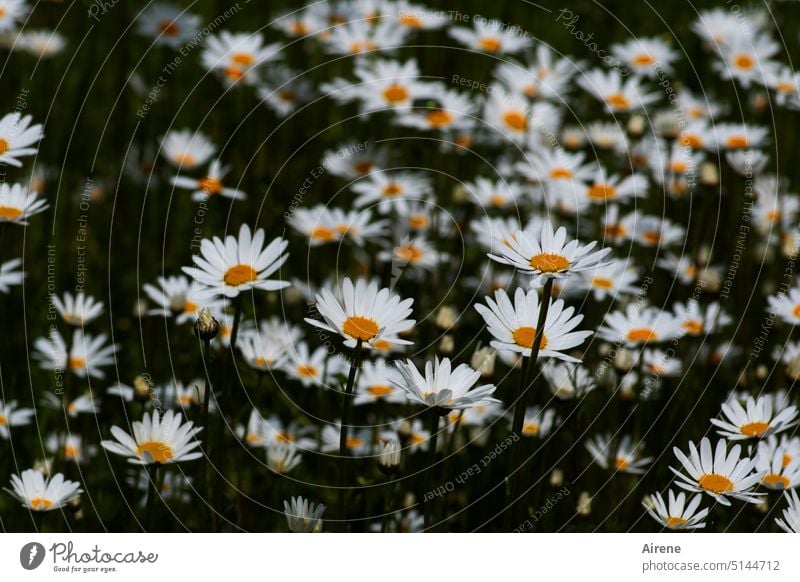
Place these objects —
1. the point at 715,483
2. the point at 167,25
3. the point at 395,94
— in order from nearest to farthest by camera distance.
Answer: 1. the point at 715,483
2. the point at 395,94
3. the point at 167,25

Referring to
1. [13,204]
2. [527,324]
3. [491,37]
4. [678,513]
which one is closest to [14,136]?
[13,204]

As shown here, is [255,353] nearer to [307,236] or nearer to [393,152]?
[307,236]

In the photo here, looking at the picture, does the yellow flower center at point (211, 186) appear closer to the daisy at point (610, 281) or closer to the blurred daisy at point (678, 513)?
the daisy at point (610, 281)

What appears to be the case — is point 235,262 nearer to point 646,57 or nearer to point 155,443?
point 155,443

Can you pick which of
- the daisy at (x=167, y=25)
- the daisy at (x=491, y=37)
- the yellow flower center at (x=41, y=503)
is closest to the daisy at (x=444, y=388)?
the yellow flower center at (x=41, y=503)

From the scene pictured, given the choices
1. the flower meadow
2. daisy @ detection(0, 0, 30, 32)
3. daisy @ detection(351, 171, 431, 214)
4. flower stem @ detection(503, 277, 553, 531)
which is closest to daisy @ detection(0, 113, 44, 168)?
the flower meadow

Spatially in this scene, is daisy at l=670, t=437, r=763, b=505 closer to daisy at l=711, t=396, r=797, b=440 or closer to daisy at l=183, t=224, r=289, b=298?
daisy at l=711, t=396, r=797, b=440
